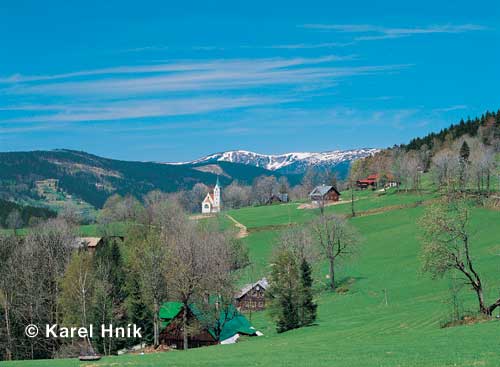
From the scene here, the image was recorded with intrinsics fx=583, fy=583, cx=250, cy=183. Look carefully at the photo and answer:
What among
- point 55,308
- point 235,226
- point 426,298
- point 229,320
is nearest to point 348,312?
point 426,298

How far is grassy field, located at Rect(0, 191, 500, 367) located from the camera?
A: 28.9 metres

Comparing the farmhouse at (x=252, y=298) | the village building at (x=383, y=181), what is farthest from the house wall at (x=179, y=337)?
the village building at (x=383, y=181)

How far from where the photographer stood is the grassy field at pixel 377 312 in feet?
94.8

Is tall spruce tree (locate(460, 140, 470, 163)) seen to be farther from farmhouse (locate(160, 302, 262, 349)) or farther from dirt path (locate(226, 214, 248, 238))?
farmhouse (locate(160, 302, 262, 349))

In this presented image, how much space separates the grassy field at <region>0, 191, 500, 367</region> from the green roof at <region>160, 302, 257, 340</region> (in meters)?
3.10

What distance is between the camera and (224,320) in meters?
63.2

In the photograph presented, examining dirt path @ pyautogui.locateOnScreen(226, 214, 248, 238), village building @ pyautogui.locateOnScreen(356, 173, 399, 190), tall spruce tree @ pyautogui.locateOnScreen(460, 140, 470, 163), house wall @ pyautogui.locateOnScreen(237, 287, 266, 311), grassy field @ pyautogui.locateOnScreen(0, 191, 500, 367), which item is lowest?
house wall @ pyautogui.locateOnScreen(237, 287, 266, 311)

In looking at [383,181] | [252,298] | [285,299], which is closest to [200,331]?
[285,299]

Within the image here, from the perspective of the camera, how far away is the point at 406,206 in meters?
131

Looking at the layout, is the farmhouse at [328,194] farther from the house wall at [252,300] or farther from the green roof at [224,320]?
the green roof at [224,320]

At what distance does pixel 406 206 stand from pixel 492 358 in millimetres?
109895

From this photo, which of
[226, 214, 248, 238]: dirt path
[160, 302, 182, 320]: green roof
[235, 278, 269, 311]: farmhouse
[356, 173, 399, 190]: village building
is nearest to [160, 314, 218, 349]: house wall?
[160, 302, 182, 320]: green roof

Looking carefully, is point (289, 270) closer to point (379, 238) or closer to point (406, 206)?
point (379, 238)

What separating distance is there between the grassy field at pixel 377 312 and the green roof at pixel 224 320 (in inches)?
122
